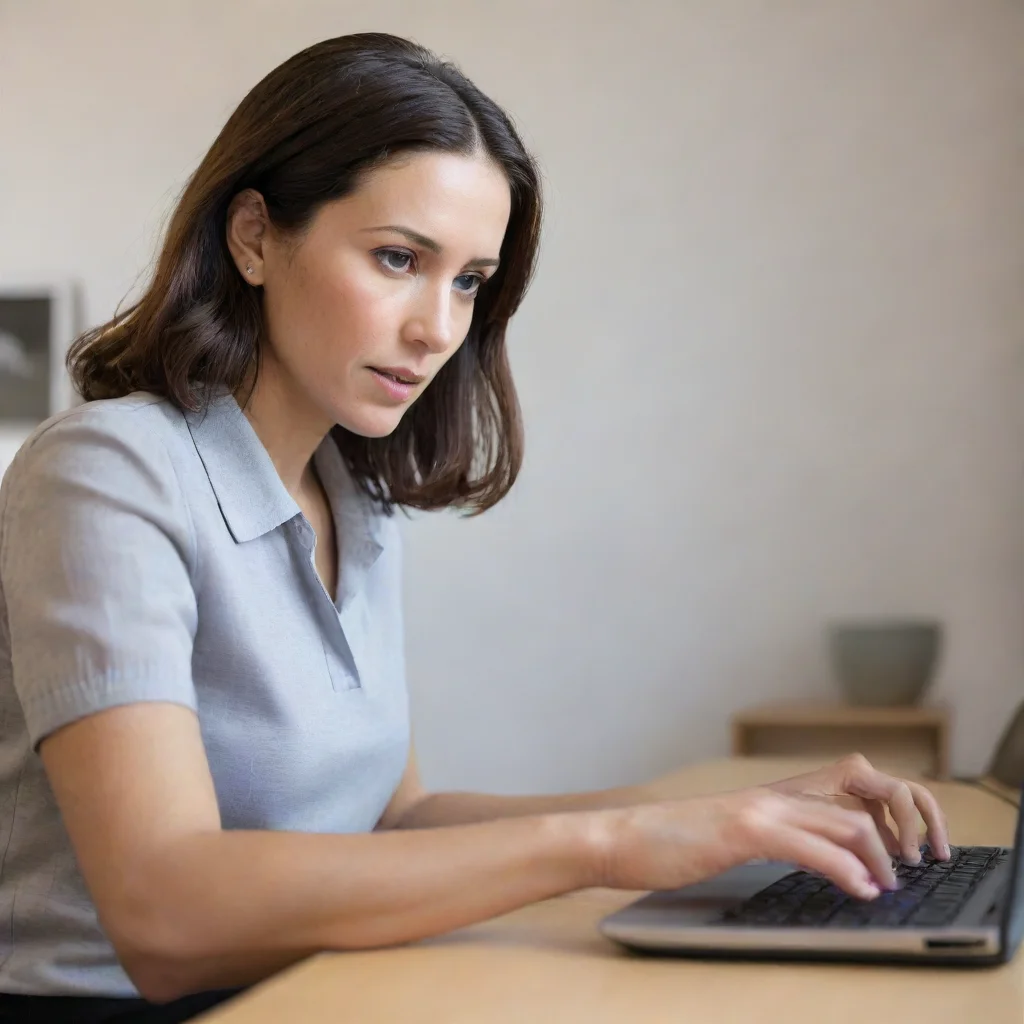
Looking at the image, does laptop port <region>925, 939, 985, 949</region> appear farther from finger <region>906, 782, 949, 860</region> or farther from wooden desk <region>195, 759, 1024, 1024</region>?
finger <region>906, 782, 949, 860</region>

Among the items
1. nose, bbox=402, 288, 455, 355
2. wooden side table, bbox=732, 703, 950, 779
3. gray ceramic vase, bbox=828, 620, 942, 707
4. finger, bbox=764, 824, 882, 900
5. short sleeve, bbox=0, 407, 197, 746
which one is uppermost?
nose, bbox=402, 288, 455, 355

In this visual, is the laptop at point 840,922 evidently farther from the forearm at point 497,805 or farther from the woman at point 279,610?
the forearm at point 497,805

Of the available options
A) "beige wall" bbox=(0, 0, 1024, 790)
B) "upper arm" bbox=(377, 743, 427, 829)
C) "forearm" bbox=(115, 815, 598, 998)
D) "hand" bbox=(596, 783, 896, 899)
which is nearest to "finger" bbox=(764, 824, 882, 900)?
"hand" bbox=(596, 783, 896, 899)

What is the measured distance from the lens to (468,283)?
128 cm

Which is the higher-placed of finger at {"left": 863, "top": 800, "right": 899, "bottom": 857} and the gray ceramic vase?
finger at {"left": 863, "top": 800, "right": 899, "bottom": 857}

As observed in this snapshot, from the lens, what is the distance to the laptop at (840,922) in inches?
28.0

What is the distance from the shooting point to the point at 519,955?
30.4 inches

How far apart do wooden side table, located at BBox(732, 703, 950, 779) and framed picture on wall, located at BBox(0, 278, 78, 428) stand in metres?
1.91

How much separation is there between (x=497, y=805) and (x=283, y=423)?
435 mm

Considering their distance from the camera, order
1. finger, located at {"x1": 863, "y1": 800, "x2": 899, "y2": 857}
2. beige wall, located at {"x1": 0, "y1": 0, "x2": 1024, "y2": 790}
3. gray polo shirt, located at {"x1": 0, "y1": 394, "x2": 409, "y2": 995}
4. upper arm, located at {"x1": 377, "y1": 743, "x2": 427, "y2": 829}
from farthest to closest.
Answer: beige wall, located at {"x1": 0, "y1": 0, "x2": 1024, "y2": 790} < upper arm, located at {"x1": 377, "y1": 743, "x2": 427, "y2": 829} < finger, located at {"x1": 863, "y1": 800, "x2": 899, "y2": 857} < gray polo shirt, located at {"x1": 0, "y1": 394, "x2": 409, "y2": 995}

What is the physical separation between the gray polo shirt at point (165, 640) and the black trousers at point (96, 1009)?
0.03ft

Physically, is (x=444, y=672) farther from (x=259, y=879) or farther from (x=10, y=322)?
(x=259, y=879)

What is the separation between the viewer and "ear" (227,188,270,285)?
1.21 metres

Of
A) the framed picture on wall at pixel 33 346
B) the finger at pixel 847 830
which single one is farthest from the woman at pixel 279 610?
the framed picture on wall at pixel 33 346
